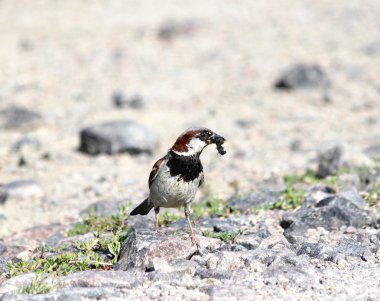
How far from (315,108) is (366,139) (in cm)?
264

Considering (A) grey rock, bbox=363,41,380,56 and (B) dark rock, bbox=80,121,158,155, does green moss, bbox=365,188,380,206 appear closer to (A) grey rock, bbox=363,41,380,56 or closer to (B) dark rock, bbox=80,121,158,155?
(B) dark rock, bbox=80,121,158,155

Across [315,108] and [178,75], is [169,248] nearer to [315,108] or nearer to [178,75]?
[315,108]

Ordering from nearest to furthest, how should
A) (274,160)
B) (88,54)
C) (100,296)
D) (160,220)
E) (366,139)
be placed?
(100,296)
(160,220)
(274,160)
(366,139)
(88,54)

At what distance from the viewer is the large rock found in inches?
250

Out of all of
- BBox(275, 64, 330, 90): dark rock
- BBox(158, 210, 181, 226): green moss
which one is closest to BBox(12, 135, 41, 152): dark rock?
BBox(275, 64, 330, 90): dark rock

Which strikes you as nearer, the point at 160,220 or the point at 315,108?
the point at 160,220

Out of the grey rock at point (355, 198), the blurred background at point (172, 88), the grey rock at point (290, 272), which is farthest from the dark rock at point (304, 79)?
the grey rock at point (290, 272)

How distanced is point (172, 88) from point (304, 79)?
11.0ft

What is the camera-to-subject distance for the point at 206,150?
1395cm

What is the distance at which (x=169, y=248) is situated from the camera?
258 inches

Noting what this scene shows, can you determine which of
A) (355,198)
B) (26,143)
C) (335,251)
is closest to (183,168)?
(335,251)

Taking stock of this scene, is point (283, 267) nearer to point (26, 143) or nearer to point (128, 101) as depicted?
point (26, 143)

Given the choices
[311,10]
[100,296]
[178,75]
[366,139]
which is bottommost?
[100,296]

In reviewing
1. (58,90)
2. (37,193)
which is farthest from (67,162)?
(58,90)
